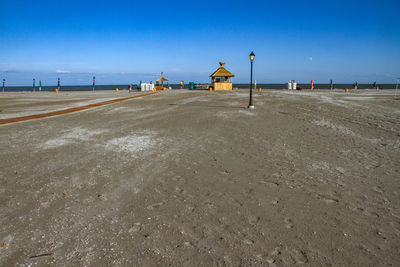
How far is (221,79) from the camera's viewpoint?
128 feet

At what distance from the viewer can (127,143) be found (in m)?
6.41

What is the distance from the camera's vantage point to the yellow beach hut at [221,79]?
3828 centimetres

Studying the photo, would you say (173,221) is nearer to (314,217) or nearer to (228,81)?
(314,217)

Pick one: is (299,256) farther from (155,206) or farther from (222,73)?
(222,73)

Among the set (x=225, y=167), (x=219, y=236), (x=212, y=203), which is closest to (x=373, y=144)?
(x=225, y=167)

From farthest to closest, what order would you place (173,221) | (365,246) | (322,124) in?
(322,124), (173,221), (365,246)

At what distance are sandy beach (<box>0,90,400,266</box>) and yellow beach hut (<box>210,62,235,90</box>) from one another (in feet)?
107

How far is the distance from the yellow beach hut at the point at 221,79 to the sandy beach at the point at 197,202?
32.6 meters

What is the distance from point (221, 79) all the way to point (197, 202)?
37.3m

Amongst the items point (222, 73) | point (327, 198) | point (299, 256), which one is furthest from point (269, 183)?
point (222, 73)

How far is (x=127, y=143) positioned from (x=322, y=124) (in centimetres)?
750

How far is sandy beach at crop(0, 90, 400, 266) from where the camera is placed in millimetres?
2385

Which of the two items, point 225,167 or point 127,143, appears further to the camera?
point 127,143

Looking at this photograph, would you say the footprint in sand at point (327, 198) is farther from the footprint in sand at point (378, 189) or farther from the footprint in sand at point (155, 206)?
the footprint in sand at point (155, 206)
